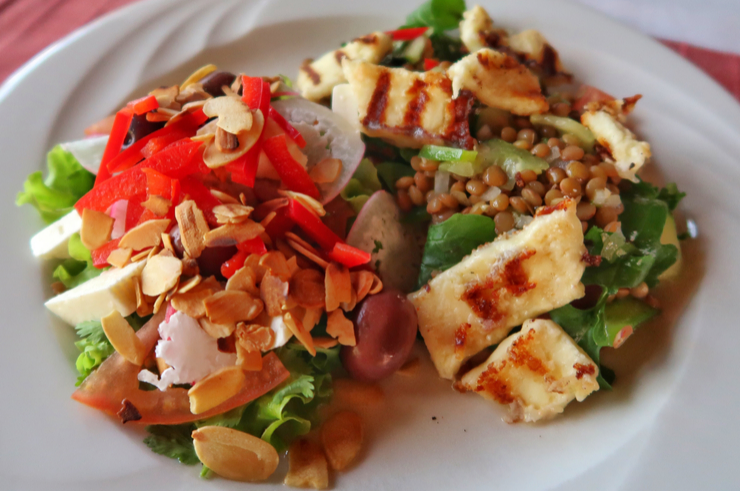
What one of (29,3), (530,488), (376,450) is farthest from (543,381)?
(29,3)

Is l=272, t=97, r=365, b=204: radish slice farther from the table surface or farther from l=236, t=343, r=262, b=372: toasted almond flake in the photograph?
the table surface

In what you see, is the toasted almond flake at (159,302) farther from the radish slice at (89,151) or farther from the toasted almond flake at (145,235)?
the radish slice at (89,151)

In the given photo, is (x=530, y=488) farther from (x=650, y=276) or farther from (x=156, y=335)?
(x=156, y=335)

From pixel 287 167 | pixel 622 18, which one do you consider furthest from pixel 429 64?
pixel 622 18

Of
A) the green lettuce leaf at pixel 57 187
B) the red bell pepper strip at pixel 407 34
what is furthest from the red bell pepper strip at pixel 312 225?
the red bell pepper strip at pixel 407 34

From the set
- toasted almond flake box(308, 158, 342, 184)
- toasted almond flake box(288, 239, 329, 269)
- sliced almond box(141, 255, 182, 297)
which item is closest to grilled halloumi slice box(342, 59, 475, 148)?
toasted almond flake box(308, 158, 342, 184)

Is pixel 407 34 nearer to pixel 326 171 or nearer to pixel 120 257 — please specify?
pixel 326 171
